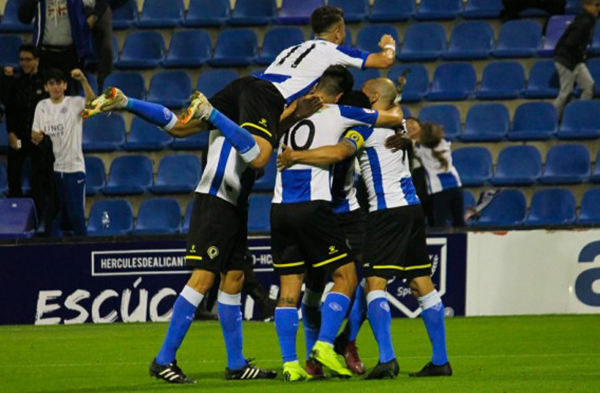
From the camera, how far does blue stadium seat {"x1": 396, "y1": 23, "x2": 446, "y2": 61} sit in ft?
62.2

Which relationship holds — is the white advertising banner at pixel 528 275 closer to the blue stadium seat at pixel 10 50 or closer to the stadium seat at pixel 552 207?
the stadium seat at pixel 552 207

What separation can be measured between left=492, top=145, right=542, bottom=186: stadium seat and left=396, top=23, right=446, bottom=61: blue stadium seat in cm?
213

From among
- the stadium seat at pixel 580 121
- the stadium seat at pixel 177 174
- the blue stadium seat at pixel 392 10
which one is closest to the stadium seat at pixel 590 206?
the stadium seat at pixel 580 121

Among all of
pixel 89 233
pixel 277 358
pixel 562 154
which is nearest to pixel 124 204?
pixel 89 233

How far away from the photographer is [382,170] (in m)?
9.24

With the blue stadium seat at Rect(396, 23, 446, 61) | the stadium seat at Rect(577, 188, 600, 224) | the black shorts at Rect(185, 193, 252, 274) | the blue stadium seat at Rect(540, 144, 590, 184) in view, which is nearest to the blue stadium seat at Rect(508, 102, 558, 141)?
the blue stadium seat at Rect(540, 144, 590, 184)

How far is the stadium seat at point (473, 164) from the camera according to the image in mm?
17453

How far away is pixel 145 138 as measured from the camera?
18.5 meters

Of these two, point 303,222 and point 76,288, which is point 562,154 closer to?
point 76,288

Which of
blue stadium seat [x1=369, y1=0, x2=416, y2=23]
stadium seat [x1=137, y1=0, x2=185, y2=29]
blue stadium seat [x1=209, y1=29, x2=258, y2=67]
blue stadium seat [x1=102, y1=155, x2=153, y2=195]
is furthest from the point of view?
stadium seat [x1=137, y1=0, x2=185, y2=29]

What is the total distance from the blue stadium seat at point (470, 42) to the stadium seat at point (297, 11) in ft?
7.18

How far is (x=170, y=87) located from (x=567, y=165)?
5848mm

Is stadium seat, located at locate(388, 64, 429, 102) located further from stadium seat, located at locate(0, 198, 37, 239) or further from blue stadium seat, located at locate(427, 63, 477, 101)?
stadium seat, located at locate(0, 198, 37, 239)

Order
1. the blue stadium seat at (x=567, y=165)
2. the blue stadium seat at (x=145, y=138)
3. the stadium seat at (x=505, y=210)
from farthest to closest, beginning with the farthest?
the blue stadium seat at (x=145, y=138)
the blue stadium seat at (x=567, y=165)
the stadium seat at (x=505, y=210)
